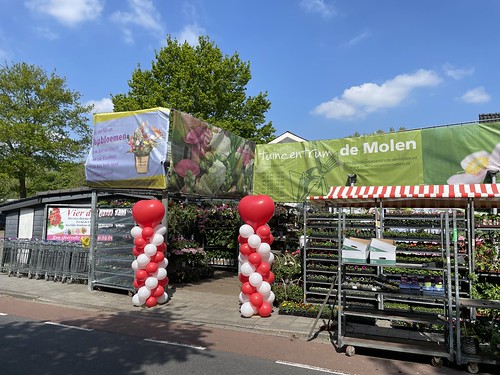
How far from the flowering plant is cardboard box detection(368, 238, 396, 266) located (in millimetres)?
6195

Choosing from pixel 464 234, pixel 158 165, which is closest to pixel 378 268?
pixel 464 234

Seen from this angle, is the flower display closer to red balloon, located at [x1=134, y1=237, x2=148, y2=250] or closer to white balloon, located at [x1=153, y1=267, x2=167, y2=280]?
white balloon, located at [x1=153, y1=267, x2=167, y2=280]

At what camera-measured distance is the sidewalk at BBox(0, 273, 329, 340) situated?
25.4ft

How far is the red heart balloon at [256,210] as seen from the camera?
27.5 ft

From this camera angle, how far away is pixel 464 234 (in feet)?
25.7

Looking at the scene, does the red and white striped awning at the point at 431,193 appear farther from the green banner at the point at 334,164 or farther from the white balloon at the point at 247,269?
the green banner at the point at 334,164

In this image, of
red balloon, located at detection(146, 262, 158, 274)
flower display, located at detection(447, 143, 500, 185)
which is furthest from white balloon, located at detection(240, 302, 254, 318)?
flower display, located at detection(447, 143, 500, 185)

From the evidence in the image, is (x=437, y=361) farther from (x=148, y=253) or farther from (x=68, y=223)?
(x=68, y=223)

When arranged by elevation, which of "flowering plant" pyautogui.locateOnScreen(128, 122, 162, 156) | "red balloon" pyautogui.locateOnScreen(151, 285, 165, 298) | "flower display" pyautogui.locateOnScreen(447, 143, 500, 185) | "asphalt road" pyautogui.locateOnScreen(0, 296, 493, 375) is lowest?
"asphalt road" pyautogui.locateOnScreen(0, 296, 493, 375)

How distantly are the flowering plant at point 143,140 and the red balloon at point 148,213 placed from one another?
65.2 inches

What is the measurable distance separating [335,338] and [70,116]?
24978 millimetres

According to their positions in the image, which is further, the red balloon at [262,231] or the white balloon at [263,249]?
the red balloon at [262,231]

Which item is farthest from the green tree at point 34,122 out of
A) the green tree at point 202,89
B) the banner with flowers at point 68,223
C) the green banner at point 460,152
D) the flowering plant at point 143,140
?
the green banner at point 460,152

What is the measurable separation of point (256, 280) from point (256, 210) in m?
1.48
